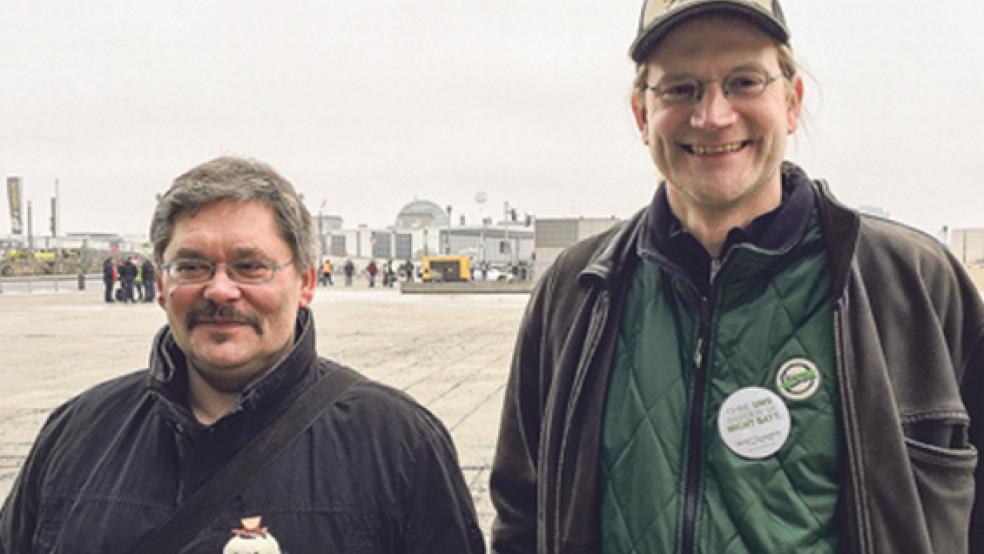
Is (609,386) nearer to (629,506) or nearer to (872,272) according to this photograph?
(629,506)

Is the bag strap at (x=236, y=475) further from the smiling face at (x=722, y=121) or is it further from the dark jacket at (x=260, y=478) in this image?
the smiling face at (x=722, y=121)

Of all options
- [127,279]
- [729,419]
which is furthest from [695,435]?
[127,279]

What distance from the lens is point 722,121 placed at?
2037 millimetres

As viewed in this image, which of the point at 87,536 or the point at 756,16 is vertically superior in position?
the point at 756,16

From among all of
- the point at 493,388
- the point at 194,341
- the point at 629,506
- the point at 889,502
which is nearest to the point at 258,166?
the point at 194,341

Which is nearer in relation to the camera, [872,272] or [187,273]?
[872,272]

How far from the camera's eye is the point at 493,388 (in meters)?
9.27

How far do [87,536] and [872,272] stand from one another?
76.3 inches

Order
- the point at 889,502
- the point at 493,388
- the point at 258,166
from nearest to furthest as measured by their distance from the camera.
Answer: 1. the point at 889,502
2. the point at 258,166
3. the point at 493,388

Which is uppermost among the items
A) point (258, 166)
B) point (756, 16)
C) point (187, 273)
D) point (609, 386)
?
point (756, 16)

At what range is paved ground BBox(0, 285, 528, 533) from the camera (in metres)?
7.23

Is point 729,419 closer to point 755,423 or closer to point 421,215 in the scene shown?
point 755,423

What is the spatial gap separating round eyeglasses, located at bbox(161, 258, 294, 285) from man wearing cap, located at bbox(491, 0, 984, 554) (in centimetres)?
80

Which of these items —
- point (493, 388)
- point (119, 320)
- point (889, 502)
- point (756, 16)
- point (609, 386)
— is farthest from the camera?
point (119, 320)
